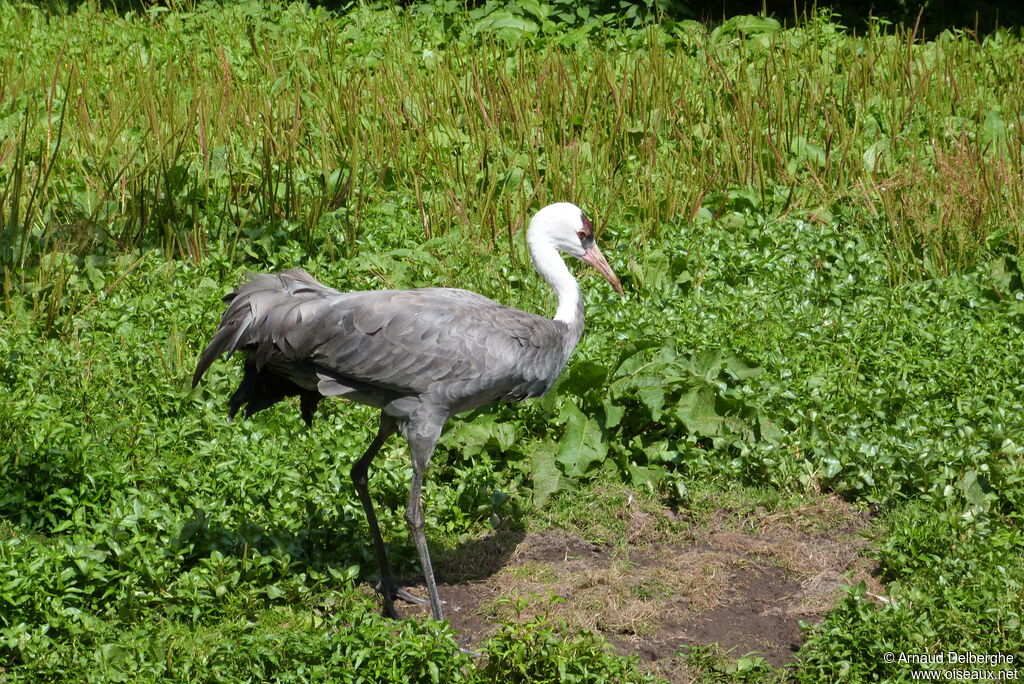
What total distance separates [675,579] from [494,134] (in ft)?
13.2

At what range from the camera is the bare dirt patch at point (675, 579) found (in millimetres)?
4164

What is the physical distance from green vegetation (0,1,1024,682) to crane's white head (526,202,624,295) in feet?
1.81

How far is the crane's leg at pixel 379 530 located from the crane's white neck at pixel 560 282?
91 cm

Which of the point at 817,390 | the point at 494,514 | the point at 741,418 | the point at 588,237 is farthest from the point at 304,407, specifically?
the point at 817,390

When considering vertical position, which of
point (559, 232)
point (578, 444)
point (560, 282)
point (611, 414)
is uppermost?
point (559, 232)

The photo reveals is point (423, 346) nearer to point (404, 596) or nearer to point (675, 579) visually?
point (404, 596)

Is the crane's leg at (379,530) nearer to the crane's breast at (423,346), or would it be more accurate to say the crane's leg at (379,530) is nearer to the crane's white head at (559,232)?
the crane's breast at (423,346)

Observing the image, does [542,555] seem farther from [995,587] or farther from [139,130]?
[139,130]

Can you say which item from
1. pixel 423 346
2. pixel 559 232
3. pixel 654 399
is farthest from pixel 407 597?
pixel 559 232

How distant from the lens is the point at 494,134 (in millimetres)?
7668

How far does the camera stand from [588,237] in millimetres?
5254

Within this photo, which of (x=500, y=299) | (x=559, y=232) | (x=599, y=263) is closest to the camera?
(x=559, y=232)

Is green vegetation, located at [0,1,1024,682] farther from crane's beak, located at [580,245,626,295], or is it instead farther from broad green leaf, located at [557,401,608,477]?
crane's beak, located at [580,245,626,295]

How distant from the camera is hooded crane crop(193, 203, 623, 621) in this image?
4.38 meters
